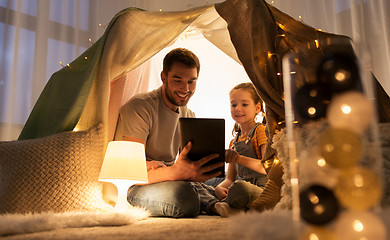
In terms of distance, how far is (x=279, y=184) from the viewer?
3.90ft

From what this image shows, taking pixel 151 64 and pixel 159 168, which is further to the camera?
pixel 151 64

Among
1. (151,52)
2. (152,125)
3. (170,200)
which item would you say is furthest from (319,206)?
(151,52)

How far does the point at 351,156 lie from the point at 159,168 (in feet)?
3.10

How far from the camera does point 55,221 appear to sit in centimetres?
93

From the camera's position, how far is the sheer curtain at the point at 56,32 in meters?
2.05

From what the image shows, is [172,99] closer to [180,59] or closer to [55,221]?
[180,59]

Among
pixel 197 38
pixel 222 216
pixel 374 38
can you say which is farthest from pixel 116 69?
pixel 374 38

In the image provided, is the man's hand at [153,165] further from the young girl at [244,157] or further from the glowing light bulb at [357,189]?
the glowing light bulb at [357,189]

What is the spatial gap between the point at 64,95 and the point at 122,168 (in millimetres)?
614

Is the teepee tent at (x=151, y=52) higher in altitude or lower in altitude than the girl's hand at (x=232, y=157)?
higher

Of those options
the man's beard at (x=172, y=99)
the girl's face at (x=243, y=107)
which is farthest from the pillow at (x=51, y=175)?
the girl's face at (x=243, y=107)

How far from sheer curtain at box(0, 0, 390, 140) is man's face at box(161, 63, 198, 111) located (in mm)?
694

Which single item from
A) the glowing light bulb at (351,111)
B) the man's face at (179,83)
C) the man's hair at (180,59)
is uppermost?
the man's hair at (180,59)

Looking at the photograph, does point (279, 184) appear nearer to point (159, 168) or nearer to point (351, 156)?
point (159, 168)
